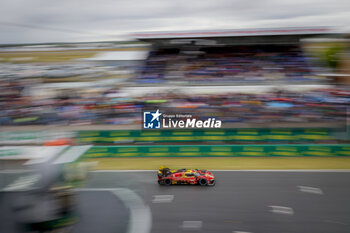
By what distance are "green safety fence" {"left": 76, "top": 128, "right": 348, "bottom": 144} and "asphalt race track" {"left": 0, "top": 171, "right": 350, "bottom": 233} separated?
207 cm

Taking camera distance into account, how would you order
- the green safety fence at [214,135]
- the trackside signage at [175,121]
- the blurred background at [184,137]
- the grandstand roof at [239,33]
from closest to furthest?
the blurred background at [184,137]
the green safety fence at [214,135]
the trackside signage at [175,121]
the grandstand roof at [239,33]

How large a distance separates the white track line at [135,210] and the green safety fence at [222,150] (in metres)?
3.38

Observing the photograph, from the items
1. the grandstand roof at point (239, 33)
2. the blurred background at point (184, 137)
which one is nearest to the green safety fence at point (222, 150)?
the blurred background at point (184, 137)

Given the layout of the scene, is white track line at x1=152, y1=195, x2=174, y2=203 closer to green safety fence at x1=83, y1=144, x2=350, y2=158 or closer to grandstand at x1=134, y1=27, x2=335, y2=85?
green safety fence at x1=83, y1=144, x2=350, y2=158

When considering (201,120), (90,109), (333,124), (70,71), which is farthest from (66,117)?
(333,124)

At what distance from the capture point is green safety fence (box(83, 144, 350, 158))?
1034 centimetres

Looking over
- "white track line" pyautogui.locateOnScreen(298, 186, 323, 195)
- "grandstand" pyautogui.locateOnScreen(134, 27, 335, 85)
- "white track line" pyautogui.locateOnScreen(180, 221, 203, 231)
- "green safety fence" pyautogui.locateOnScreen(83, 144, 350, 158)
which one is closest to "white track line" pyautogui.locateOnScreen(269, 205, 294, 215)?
"white track line" pyautogui.locateOnScreen(298, 186, 323, 195)

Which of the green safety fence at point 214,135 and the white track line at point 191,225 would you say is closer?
the white track line at point 191,225

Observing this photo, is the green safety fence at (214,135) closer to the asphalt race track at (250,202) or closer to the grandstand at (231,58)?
the asphalt race track at (250,202)

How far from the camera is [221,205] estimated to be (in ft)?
23.5

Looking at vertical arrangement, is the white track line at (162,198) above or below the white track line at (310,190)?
below

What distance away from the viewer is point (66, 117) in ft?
42.1

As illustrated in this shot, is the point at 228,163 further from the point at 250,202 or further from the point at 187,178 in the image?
the point at 250,202

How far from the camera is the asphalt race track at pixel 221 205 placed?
6.04 metres
